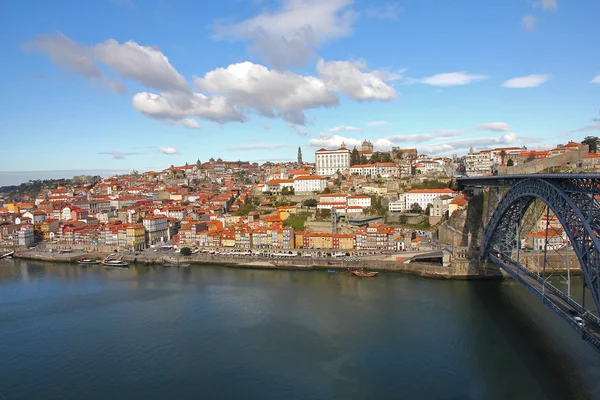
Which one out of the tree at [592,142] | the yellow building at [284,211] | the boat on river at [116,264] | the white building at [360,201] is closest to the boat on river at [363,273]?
the white building at [360,201]

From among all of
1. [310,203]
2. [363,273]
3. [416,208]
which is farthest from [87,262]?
[416,208]

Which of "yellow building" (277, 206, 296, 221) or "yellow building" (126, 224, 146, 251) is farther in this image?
"yellow building" (277, 206, 296, 221)

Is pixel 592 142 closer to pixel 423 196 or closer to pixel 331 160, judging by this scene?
pixel 423 196

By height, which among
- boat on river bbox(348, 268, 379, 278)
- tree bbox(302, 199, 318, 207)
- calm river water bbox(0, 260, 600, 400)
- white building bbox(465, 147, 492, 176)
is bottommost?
calm river water bbox(0, 260, 600, 400)

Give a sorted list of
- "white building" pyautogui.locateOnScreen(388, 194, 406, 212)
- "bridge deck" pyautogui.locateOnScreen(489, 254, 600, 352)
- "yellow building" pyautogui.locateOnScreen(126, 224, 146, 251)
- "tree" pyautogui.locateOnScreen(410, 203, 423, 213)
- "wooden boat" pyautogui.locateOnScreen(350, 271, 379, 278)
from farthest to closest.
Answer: "white building" pyautogui.locateOnScreen(388, 194, 406, 212) → "tree" pyautogui.locateOnScreen(410, 203, 423, 213) → "yellow building" pyautogui.locateOnScreen(126, 224, 146, 251) → "wooden boat" pyautogui.locateOnScreen(350, 271, 379, 278) → "bridge deck" pyautogui.locateOnScreen(489, 254, 600, 352)

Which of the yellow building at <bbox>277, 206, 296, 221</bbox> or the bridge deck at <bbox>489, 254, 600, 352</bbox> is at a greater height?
the yellow building at <bbox>277, 206, 296, 221</bbox>

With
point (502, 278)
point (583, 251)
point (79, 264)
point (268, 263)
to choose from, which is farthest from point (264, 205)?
point (583, 251)

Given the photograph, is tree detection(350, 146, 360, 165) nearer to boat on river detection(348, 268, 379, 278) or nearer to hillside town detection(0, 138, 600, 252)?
hillside town detection(0, 138, 600, 252)

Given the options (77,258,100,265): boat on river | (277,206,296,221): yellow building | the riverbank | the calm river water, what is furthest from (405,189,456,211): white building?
(77,258,100,265): boat on river

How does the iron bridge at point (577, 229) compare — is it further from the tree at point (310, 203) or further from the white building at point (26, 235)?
the white building at point (26, 235)
